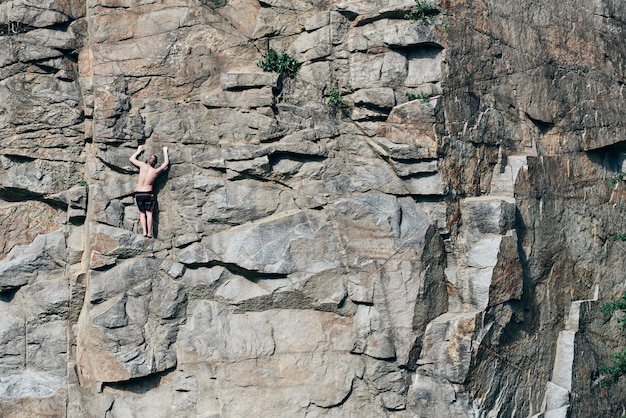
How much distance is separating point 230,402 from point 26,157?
5.45 meters

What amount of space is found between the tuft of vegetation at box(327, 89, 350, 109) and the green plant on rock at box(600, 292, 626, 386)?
20.0ft

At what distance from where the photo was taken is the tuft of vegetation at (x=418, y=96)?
1500cm

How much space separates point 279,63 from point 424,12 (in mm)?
2589

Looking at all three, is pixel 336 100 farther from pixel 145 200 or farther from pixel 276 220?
pixel 145 200

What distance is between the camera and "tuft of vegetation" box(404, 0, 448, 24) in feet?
49.5

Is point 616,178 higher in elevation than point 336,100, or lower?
lower

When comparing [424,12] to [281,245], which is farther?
[424,12]

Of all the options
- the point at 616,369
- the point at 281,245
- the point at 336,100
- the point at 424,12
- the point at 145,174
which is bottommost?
the point at 616,369

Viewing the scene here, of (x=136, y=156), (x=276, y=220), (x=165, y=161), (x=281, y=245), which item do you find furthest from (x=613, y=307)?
(x=136, y=156)

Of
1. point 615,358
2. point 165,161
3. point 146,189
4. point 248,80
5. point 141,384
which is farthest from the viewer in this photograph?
point 615,358

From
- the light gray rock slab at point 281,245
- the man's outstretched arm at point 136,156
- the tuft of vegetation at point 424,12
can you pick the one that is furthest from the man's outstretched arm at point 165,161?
the tuft of vegetation at point 424,12

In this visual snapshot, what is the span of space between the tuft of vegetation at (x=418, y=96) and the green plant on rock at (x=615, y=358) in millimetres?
5246

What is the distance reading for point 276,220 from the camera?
1500cm

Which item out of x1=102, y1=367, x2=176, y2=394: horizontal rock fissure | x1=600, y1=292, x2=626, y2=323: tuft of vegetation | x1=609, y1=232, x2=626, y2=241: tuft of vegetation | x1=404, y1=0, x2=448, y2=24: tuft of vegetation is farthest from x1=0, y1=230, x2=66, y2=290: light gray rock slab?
x1=609, y1=232, x2=626, y2=241: tuft of vegetation
